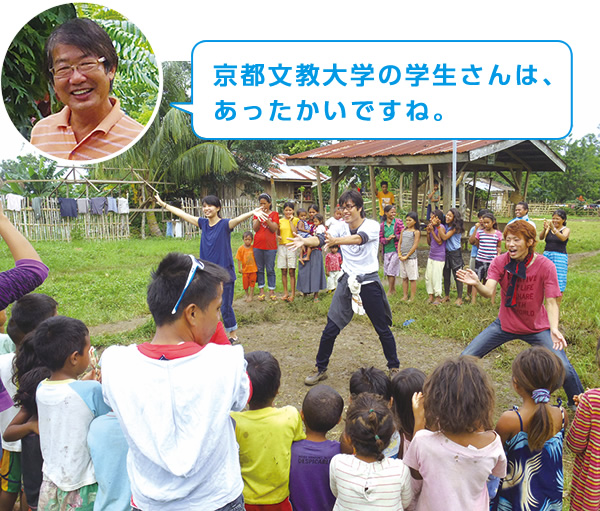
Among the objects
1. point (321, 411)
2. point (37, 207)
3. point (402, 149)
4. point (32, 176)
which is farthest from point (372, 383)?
point (32, 176)

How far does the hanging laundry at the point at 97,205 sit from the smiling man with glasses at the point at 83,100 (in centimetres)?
1536

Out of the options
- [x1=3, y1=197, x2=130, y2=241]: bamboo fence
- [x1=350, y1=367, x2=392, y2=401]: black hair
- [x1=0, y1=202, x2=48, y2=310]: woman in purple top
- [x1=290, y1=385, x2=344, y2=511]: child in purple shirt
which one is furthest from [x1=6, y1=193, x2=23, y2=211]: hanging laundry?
[x1=290, y1=385, x2=344, y2=511]: child in purple shirt

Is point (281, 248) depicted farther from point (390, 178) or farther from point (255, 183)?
point (390, 178)

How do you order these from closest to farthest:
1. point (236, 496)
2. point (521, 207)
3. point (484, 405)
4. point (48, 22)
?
point (236, 496) < point (484, 405) < point (48, 22) < point (521, 207)

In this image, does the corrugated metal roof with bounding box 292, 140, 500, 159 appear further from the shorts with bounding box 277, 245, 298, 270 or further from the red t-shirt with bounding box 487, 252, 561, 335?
the red t-shirt with bounding box 487, 252, 561, 335

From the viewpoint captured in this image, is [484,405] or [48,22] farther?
[48,22]

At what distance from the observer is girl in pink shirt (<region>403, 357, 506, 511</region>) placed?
1.87 meters

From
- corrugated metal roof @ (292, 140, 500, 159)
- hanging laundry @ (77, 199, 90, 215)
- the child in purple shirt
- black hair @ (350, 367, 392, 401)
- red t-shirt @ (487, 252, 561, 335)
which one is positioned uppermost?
corrugated metal roof @ (292, 140, 500, 159)

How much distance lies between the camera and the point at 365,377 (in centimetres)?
278

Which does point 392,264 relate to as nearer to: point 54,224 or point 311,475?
point 311,475

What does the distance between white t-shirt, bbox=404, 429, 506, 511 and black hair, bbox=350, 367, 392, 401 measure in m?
0.79

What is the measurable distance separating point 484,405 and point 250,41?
183 inches

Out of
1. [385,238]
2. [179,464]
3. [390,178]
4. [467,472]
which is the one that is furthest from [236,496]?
[390,178]

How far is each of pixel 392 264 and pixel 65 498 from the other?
256 inches
